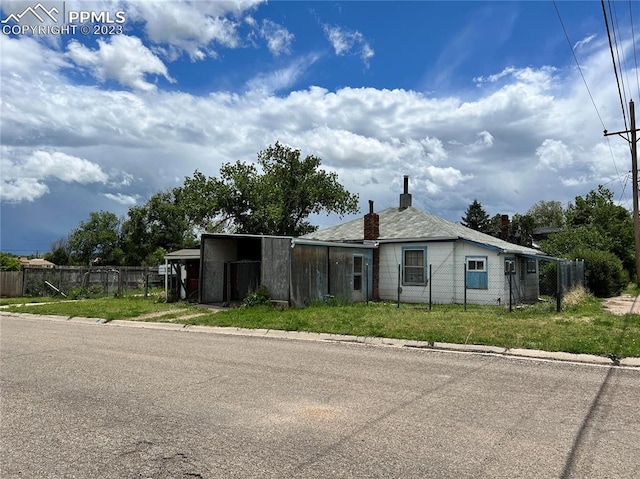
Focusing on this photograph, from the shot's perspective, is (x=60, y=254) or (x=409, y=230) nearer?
(x=409, y=230)

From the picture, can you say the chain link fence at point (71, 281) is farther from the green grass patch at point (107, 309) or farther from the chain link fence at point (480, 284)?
the chain link fence at point (480, 284)

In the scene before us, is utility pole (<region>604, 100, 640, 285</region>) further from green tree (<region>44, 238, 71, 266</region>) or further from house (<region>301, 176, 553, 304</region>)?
green tree (<region>44, 238, 71, 266</region>)

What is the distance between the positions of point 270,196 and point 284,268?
2519 centimetres

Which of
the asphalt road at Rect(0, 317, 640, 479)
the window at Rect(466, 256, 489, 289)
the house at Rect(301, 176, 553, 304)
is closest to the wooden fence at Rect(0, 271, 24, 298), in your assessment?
the house at Rect(301, 176, 553, 304)

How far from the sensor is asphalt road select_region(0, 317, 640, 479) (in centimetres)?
415

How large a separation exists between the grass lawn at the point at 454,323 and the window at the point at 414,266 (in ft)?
16.9

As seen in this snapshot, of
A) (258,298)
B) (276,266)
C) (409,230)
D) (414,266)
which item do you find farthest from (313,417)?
(409,230)

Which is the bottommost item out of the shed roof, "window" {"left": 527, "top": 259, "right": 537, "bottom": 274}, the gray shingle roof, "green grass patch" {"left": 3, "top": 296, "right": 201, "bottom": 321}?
"green grass patch" {"left": 3, "top": 296, "right": 201, "bottom": 321}

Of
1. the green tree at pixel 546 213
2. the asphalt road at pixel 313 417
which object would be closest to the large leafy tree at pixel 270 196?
the asphalt road at pixel 313 417

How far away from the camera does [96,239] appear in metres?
62.5

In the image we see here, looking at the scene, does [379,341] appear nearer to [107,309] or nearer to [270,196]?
[107,309]

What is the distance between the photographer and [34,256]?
236 ft

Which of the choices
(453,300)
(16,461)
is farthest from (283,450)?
(453,300)

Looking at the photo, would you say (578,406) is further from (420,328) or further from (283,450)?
(420,328)
